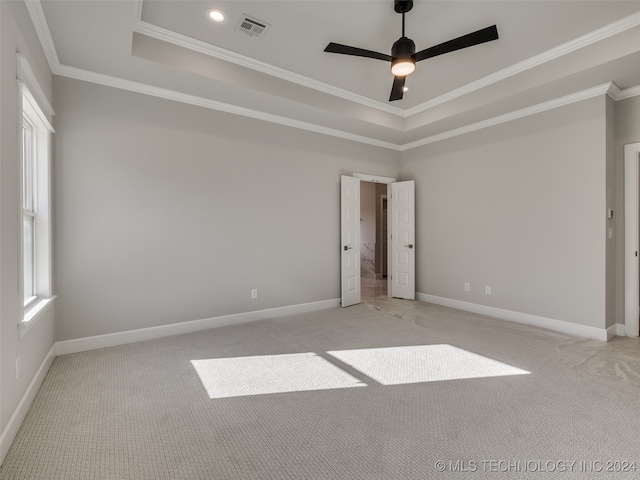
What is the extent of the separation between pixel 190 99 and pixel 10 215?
239cm

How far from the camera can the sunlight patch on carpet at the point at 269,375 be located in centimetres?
247

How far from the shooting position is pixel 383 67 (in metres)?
3.64

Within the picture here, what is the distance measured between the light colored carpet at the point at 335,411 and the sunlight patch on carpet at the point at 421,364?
0.06ft

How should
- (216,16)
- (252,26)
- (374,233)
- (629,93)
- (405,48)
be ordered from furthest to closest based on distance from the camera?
(374,233)
(629,93)
(252,26)
(216,16)
(405,48)

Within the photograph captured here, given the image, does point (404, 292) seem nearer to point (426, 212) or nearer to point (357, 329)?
point (426, 212)

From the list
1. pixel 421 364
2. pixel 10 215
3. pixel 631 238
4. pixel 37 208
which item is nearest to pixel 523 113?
pixel 631 238

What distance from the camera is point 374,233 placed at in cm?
859

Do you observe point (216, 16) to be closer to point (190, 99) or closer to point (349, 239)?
point (190, 99)

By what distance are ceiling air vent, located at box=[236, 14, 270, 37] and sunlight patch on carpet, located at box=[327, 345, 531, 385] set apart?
320 cm

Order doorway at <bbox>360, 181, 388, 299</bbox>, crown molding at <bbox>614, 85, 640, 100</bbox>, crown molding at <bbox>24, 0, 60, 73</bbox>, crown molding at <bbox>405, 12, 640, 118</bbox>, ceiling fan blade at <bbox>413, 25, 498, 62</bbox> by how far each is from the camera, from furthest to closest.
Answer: doorway at <bbox>360, 181, 388, 299</bbox> < crown molding at <bbox>614, 85, 640, 100</bbox> < crown molding at <bbox>405, 12, 640, 118</bbox> < ceiling fan blade at <bbox>413, 25, 498, 62</bbox> < crown molding at <bbox>24, 0, 60, 73</bbox>

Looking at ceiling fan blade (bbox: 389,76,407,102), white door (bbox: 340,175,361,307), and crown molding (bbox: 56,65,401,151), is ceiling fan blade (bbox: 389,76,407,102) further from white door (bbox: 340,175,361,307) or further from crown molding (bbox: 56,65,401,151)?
white door (bbox: 340,175,361,307)

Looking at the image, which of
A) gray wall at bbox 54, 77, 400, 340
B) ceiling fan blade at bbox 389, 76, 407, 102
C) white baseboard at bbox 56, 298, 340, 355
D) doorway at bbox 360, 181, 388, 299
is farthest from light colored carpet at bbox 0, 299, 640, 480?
doorway at bbox 360, 181, 388, 299

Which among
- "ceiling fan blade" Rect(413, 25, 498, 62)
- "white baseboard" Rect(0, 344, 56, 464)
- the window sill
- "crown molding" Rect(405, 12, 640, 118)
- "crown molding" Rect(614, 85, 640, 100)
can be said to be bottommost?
"white baseboard" Rect(0, 344, 56, 464)

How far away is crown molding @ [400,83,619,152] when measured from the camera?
3512 mm
